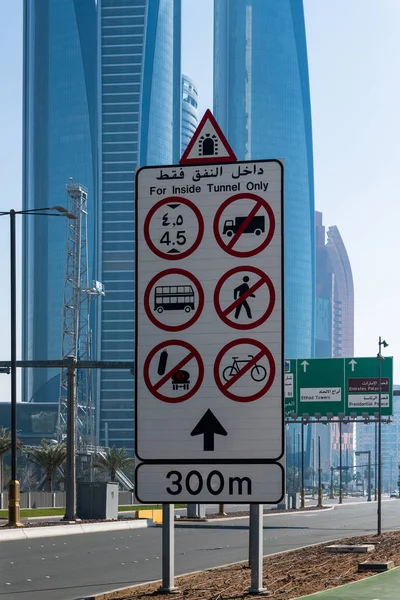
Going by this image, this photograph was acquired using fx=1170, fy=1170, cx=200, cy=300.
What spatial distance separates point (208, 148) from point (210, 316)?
66.7 inches

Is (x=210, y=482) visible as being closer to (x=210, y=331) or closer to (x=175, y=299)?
(x=210, y=331)

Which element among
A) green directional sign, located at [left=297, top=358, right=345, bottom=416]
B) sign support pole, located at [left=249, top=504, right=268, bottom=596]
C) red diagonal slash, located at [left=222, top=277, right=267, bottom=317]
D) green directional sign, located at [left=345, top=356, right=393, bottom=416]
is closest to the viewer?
red diagonal slash, located at [left=222, top=277, right=267, bottom=317]

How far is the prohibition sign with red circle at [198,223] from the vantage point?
1148 centimetres

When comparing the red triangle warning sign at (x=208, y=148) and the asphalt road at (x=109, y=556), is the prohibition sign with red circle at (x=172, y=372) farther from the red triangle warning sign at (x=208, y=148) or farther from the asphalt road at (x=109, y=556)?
the asphalt road at (x=109, y=556)

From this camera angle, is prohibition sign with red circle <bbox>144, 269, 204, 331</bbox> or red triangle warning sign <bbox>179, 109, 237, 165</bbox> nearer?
prohibition sign with red circle <bbox>144, 269, 204, 331</bbox>

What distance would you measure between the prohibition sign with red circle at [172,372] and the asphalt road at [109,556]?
820 cm

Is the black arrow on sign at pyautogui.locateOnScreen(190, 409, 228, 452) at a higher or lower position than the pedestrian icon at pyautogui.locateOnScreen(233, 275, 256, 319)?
lower

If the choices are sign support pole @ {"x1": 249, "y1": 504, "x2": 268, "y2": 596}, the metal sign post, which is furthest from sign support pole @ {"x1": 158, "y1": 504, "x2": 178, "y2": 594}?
the metal sign post

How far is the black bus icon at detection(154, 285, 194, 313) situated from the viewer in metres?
11.6

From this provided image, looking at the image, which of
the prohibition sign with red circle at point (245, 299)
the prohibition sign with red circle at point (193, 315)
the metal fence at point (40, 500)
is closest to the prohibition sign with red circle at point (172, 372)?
the prohibition sign with red circle at point (193, 315)

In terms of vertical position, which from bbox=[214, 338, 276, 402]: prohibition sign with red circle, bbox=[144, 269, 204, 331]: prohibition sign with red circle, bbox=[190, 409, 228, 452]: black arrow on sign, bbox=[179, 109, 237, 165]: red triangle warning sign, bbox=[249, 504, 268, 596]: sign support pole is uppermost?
bbox=[179, 109, 237, 165]: red triangle warning sign

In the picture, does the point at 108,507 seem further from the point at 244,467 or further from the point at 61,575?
the point at 244,467

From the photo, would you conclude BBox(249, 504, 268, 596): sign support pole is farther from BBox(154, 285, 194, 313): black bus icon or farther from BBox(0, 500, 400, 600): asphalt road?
BBox(0, 500, 400, 600): asphalt road

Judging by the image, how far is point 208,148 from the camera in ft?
38.3
